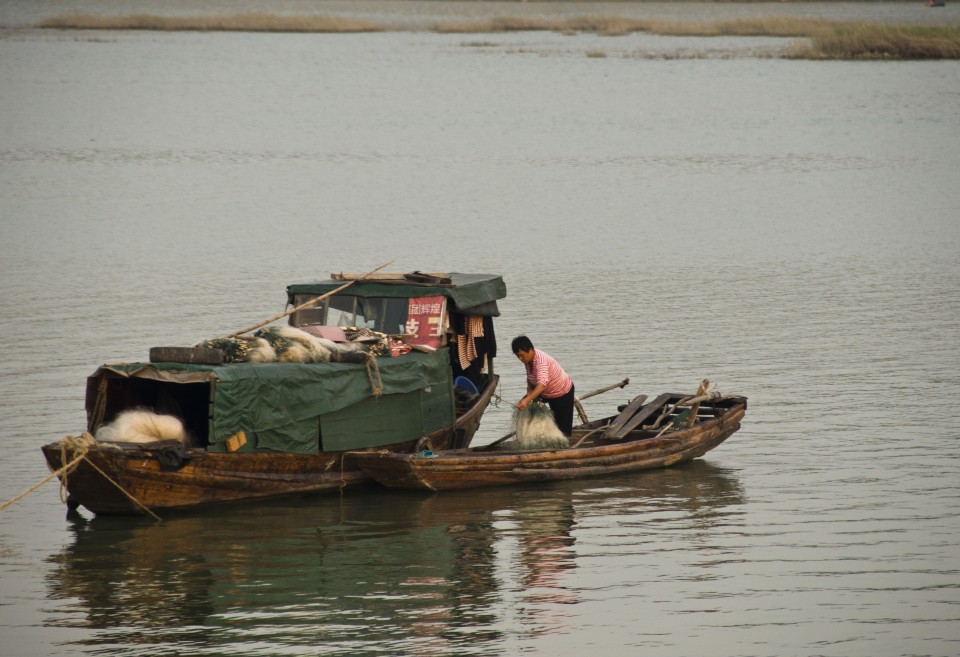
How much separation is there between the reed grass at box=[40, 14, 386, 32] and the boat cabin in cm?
6562

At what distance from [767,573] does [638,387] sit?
6681 mm

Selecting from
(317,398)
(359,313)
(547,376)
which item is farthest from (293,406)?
(547,376)

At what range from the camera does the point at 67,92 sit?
198 feet

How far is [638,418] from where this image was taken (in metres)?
15.8

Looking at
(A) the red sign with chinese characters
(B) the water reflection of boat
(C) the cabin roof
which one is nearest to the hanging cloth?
(C) the cabin roof

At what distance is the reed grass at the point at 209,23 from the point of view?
81750 millimetres

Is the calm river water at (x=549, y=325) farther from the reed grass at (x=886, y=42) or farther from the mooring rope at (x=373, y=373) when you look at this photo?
the reed grass at (x=886, y=42)

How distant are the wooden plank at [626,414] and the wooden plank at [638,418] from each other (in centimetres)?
1

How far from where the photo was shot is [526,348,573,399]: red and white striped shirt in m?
14.8

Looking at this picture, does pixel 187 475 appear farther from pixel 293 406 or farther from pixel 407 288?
pixel 407 288

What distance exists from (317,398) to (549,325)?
9.17m

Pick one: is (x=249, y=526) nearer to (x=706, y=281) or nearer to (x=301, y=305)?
(x=301, y=305)

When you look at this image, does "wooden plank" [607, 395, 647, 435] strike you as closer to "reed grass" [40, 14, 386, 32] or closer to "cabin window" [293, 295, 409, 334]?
"cabin window" [293, 295, 409, 334]

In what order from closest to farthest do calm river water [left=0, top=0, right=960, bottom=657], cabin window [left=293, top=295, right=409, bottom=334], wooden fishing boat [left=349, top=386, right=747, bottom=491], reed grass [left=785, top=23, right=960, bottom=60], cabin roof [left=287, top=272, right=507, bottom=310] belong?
calm river water [left=0, top=0, right=960, bottom=657]
wooden fishing boat [left=349, top=386, right=747, bottom=491]
cabin roof [left=287, top=272, right=507, bottom=310]
cabin window [left=293, top=295, right=409, bottom=334]
reed grass [left=785, top=23, right=960, bottom=60]
